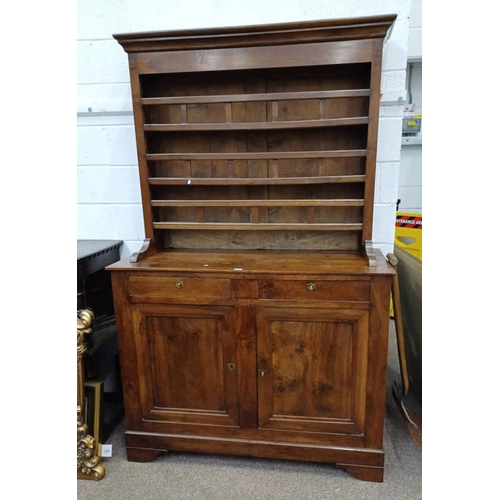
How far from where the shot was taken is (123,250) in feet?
6.37

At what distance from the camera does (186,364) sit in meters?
1.52

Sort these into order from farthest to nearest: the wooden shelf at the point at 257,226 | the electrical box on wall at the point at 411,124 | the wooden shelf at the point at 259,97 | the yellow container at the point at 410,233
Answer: the electrical box on wall at the point at 411,124, the yellow container at the point at 410,233, the wooden shelf at the point at 257,226, the wooden shelf at the point at 259,97

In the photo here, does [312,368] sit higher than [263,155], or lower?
lower

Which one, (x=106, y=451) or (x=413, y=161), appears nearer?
(x=106, y=451)

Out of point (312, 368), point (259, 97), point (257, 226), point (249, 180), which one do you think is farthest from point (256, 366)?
point (259, 97)

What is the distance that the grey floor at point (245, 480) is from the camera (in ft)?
4.67

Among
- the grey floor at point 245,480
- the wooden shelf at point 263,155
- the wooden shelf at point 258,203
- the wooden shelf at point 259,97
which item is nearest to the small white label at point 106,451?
the grey floor at point 245,480

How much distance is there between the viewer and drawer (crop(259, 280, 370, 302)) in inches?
52.7

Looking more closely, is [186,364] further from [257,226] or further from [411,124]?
[411,124]

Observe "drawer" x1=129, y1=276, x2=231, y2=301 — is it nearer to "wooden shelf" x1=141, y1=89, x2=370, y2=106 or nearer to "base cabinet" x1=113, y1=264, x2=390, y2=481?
"base cabinet" x1=113, y1=264, x2=390, y2=481

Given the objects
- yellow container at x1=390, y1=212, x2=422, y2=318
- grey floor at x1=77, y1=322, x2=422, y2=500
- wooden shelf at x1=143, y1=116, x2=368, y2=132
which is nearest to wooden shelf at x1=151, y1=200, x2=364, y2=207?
wooden shelf at x1=143, y1=116, x2=368, y2=132

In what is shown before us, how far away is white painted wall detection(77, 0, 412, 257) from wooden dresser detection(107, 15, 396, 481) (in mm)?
168

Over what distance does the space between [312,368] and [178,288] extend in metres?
0.64

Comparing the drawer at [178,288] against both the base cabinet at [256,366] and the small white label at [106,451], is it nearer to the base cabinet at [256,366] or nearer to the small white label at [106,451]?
the base cabinet at [256,366]
